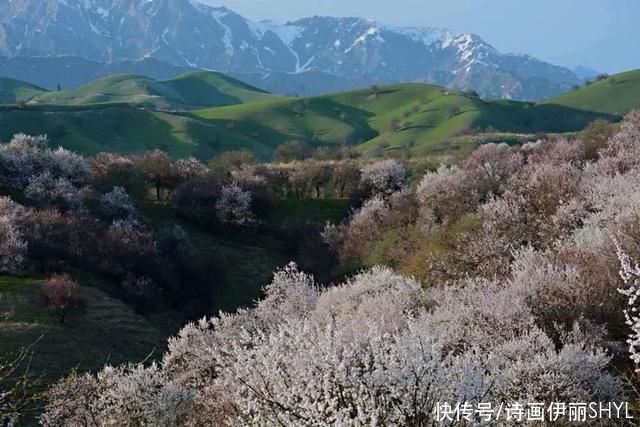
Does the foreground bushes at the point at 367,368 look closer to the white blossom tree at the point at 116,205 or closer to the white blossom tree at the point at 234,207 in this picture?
the white blossom tree at the point at 116,205

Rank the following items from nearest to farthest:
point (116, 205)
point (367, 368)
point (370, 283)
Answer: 1. point (367, 368)
2. point (370, 283)
3. point (116, 205)

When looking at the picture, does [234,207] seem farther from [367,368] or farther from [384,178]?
[367,368]

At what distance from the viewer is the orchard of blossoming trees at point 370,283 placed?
8305 mm

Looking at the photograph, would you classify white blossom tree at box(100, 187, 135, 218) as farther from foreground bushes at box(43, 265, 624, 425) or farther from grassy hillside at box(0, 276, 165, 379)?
foreground bushes at box(43, 265, 624, 425)

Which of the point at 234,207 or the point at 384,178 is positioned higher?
the point at 384,178

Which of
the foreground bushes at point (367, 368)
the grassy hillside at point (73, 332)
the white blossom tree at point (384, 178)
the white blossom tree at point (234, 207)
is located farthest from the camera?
the white blossom tree at point (384, 178)

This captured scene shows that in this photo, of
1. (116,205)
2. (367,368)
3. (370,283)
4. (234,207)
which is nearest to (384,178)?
(234,207)

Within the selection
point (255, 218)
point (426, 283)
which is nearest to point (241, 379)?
point (426, 283)

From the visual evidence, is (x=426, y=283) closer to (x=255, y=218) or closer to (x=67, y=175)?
(x=255, y=218)

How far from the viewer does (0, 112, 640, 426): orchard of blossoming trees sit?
27.2 ft

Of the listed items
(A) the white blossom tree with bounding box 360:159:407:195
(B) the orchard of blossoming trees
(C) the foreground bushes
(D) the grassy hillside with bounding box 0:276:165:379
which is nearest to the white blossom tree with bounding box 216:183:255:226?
(B) the orchard of blossoming trees

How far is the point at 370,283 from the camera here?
27703mm

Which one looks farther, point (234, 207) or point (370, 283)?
point (234, 207)

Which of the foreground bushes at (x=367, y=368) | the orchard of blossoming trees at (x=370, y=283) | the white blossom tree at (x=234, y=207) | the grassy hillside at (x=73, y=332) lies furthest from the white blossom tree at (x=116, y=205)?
the foreground bushes at (x=367, y=368)
